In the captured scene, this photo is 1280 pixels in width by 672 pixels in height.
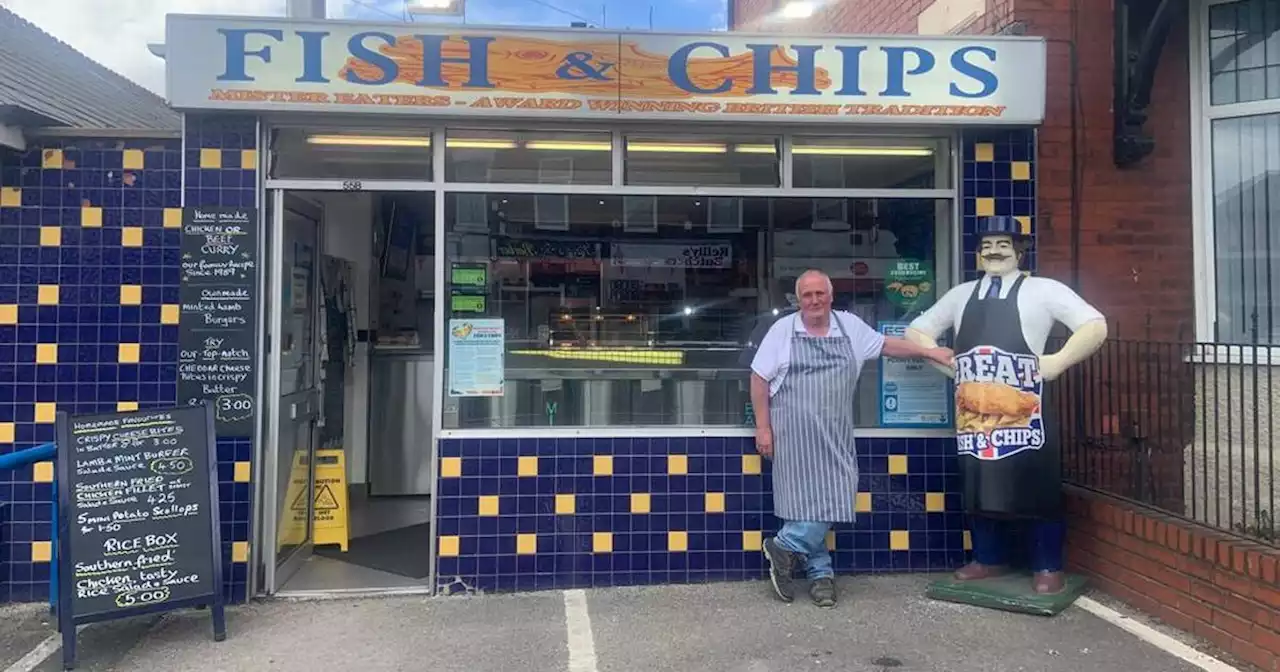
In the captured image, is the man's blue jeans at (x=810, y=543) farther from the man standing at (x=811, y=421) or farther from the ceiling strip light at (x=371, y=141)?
the ceiling strip light at (x=371, y=141)

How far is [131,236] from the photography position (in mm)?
4992

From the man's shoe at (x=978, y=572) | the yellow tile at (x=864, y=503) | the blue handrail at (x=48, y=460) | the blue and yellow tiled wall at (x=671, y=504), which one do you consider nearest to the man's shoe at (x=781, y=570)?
the blue and yellow tiled wall at (x=671, y=504)

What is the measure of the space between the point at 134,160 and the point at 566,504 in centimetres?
302

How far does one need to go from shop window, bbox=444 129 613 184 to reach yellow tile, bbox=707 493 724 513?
191cm

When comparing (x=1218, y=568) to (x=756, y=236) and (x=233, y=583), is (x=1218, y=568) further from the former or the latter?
(x=233, y=583)

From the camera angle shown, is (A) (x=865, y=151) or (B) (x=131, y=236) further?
(A) (x=865, y=151)

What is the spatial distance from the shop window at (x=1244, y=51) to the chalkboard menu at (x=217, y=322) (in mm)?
5903

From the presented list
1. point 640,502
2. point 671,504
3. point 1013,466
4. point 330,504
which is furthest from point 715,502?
point 330,504

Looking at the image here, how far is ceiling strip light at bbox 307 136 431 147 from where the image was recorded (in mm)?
5191

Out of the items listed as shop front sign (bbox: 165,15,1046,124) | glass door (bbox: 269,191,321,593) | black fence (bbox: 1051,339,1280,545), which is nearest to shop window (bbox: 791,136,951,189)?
shop front sign (bbox: 165,15,1046,124)

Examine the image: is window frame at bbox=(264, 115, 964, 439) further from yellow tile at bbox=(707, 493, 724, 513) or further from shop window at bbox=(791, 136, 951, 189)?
yellow tile at bbox=(707, 493, 724, 513)

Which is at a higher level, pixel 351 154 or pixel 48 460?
pixel 351 154

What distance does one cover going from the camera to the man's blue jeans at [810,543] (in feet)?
Result: 16.0

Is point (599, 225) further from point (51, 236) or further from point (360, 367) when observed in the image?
point (51, 236)
